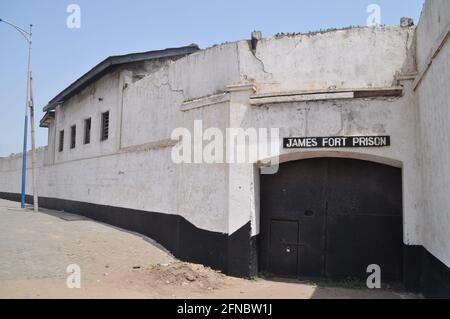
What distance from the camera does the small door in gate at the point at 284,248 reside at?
7.41 metres

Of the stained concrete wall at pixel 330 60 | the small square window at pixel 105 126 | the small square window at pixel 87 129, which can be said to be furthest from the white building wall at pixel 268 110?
the small square window at pixel 87 129

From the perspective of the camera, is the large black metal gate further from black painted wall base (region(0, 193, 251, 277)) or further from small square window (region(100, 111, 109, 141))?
small square window (region(100, 111, 109, 141))

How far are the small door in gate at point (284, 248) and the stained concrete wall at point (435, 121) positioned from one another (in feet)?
7.69

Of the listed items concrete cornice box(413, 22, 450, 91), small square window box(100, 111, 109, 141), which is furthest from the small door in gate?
small square window box(100, 111, 109, 141)

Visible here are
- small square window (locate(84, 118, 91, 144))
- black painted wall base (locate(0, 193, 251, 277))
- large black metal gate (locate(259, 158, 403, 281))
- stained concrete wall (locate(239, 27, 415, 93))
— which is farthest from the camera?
small square window (locate(84, 118, 91, 144))

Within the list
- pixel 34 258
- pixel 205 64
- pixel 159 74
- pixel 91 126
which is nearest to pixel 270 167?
pixel 205 64

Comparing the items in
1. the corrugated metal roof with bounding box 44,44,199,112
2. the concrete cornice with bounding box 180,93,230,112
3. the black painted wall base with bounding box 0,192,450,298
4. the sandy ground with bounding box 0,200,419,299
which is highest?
the corrugated metal roof with bounding box 44,44,199,112

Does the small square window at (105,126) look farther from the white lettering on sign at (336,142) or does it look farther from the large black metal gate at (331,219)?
the white lettering on sign at (336,142)

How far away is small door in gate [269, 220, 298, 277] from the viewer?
7.41 m

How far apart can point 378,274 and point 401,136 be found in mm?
2550

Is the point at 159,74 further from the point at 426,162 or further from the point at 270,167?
the point at 426,162

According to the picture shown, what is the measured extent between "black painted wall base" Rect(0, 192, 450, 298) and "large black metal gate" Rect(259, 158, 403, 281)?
53cm

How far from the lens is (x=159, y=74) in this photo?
10.0m

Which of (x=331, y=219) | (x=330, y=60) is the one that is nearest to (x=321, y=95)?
(x=330, y=60)
